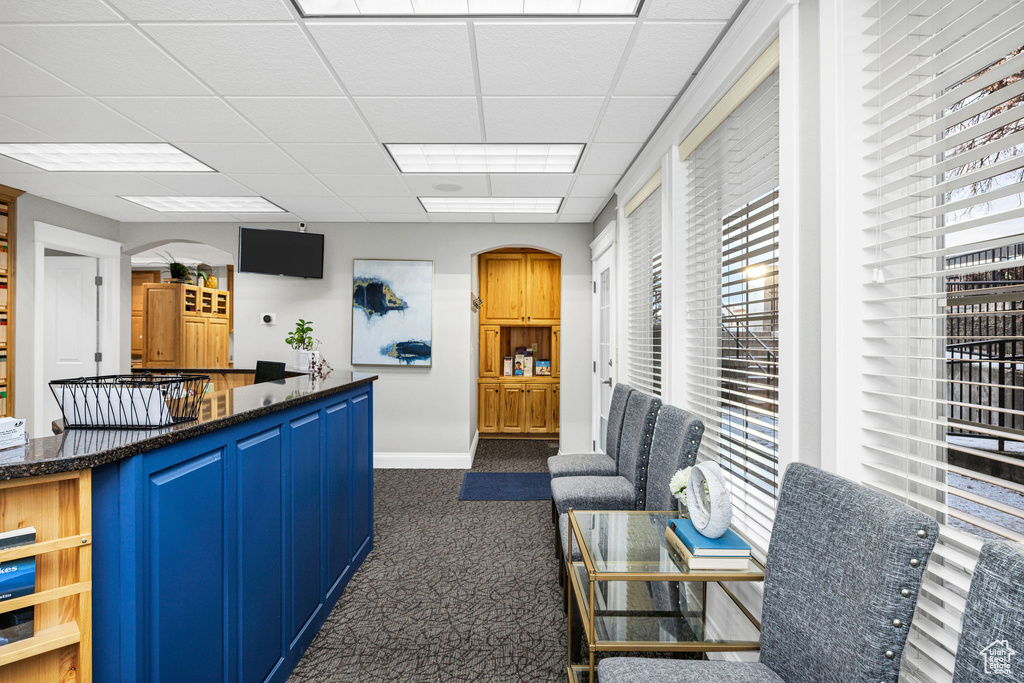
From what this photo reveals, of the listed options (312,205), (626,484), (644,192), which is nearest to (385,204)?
(312,205)

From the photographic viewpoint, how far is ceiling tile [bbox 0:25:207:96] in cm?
199

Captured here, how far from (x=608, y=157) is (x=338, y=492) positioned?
259cm

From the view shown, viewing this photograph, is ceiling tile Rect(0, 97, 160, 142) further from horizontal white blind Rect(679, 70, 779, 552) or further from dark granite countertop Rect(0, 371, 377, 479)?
horizontal white blind Rect(679, 70, 779, 552)

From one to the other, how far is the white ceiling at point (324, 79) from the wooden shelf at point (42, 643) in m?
1.95

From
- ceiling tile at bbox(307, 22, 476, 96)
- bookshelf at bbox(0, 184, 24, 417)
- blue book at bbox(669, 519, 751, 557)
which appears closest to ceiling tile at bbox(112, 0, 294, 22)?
ceiling tile at bbox(307, 22, 476, 96)

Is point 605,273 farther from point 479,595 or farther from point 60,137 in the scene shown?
point 60,137

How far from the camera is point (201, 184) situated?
3975 mm

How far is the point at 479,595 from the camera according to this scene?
106 inches

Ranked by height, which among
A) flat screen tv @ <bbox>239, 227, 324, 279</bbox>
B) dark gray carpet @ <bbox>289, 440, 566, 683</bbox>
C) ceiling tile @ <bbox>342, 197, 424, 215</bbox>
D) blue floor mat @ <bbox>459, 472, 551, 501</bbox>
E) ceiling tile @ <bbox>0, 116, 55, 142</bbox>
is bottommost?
dark gray carpet @ <bbox>289, 440, 566, 683</bbox>

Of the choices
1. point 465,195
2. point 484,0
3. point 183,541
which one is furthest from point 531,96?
point 183,541

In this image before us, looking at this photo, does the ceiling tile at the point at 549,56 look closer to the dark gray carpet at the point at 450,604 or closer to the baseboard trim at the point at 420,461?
the dark gray carpet at the point at 450,604

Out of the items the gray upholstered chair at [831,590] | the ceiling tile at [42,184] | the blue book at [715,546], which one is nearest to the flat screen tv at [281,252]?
the ceiling tile at [42,184]

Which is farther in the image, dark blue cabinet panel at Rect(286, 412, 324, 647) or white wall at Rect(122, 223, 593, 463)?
white wall at Rect(122, 223, 593, 463)

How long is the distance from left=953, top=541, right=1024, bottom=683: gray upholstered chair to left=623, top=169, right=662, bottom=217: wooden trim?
8.34ft
